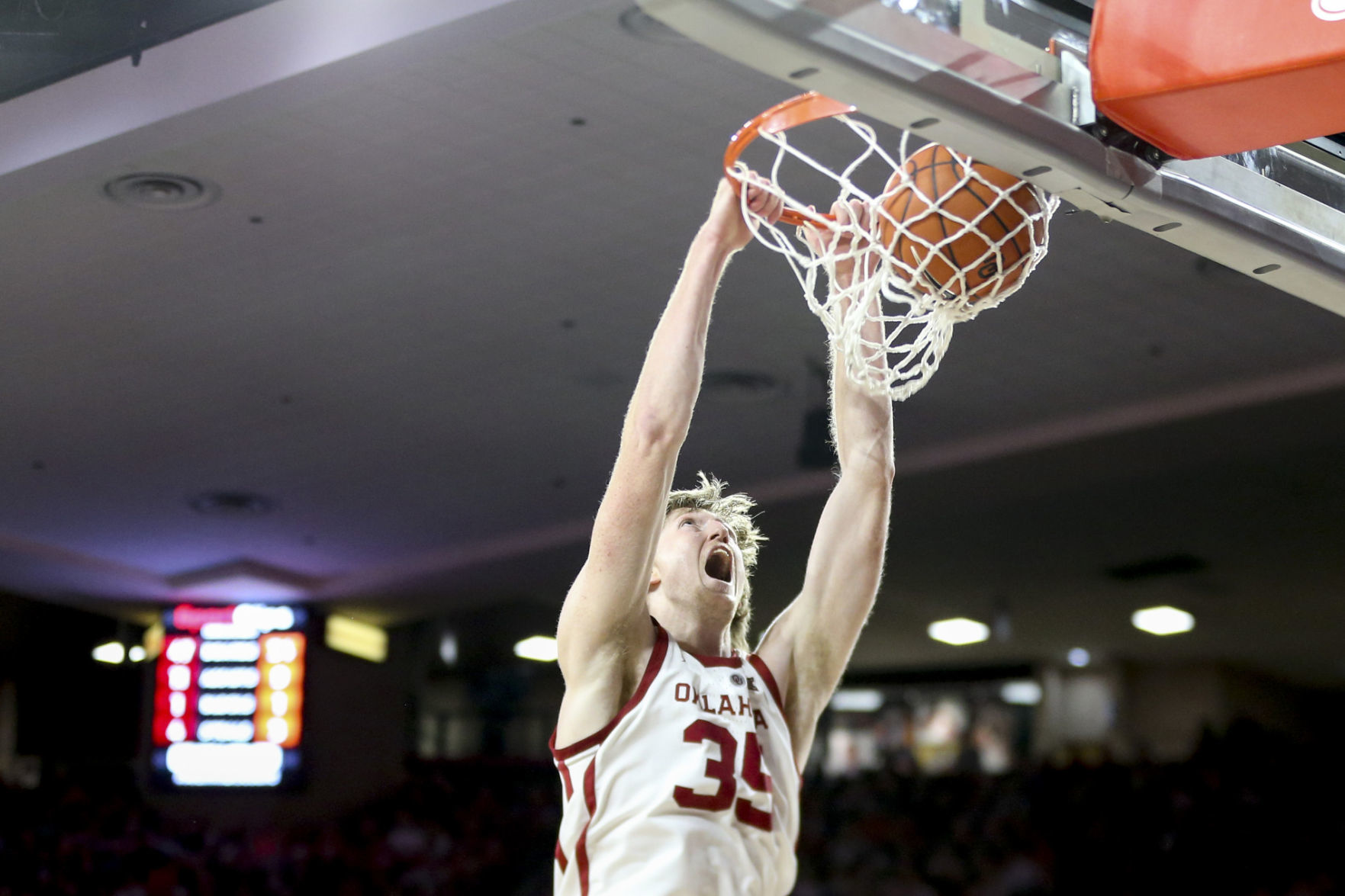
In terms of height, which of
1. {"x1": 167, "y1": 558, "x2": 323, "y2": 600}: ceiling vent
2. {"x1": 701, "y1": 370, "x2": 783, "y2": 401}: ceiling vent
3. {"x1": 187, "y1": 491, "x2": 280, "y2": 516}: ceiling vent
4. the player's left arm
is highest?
{"x1": 701, "y1": 370, "x2": 783, "y2": 401}: ceiling vent

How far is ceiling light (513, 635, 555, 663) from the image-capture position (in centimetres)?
1033

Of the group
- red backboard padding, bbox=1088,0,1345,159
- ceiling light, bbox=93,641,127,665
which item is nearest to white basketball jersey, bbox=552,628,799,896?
red backboard padding, bbox=1088,0,1345,159

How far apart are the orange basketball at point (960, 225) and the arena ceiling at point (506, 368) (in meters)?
2.25

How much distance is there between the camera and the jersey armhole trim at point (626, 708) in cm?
233

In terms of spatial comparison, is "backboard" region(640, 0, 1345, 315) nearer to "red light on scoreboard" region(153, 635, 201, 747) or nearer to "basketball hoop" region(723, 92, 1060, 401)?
"basketball hoop" region(723, 92, 1060, 401)

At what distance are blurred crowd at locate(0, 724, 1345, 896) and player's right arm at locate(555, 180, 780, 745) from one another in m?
6.53

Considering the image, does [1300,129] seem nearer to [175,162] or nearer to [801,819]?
[175,162]

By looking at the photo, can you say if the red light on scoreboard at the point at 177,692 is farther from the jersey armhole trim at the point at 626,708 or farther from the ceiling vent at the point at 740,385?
the jersey armhole trim at the point at 626,708

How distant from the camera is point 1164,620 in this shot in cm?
862

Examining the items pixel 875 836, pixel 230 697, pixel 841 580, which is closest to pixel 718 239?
pixel 841 580

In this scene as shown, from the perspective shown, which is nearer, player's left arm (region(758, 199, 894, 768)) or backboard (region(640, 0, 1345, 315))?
backboard (region(640, 0, 1345, 315))

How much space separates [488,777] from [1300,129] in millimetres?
9058

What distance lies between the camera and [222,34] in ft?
15.7

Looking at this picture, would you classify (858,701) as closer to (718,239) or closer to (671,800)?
(671,800)
